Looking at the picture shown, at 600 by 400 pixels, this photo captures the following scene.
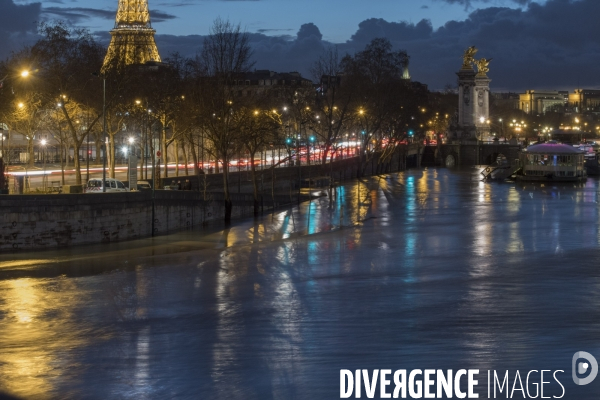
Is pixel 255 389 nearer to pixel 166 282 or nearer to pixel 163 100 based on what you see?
pixel 166 282

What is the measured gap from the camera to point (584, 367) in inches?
661

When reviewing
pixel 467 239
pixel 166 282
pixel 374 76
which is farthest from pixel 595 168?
pixel 166 282

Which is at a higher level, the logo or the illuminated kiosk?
→ the illuminated kiosk

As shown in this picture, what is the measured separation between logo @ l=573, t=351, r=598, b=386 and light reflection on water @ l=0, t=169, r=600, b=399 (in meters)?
0.24

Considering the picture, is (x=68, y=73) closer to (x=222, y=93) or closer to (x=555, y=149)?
(x=222, y=93)

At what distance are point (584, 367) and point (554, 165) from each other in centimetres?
6658

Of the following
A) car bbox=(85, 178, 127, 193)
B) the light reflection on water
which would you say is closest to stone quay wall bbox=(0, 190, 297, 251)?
the light reflection on water

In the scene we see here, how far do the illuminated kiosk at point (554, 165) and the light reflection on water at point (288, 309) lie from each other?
39518 mm

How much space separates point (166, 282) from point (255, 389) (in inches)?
471

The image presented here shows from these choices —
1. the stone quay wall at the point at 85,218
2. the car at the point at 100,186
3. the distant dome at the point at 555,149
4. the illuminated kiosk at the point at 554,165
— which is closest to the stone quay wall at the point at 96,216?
the stone quay wall at the point at 85,218

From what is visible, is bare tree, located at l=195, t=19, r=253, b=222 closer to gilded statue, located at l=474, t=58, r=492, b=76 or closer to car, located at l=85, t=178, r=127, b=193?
car, located at l=85, t=178, r=127, b=193

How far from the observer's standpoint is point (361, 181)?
81438 mm

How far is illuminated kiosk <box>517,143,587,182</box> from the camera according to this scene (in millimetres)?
79938

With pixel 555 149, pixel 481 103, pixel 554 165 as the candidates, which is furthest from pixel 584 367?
pixel 481 103
